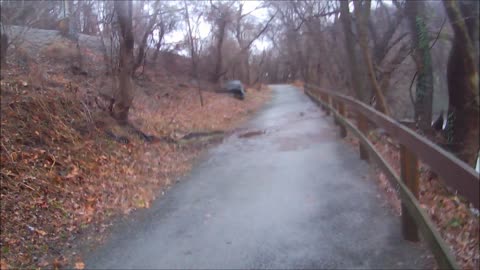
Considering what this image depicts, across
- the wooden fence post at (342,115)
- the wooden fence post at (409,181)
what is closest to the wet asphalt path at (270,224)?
the wooden fence post at (409,181)

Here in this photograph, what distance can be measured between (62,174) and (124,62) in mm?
4057

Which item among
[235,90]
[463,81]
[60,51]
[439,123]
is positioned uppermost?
[60,51]

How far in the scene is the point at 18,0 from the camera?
1082cm

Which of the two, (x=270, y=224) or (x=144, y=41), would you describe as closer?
(x=270, y=224)

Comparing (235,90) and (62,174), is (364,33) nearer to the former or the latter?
(62,174)

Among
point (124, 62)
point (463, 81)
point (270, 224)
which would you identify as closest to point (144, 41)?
point (124, 62)

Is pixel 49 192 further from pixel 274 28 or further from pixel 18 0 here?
pixel 274 28

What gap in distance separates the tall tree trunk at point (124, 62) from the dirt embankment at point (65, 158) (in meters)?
0.44

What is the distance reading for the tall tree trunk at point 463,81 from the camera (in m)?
3.48

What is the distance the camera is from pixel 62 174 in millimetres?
7309

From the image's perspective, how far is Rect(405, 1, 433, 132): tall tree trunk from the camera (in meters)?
3.63

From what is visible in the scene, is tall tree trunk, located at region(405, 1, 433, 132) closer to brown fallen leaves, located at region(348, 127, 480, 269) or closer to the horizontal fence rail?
the horizontal fence rail

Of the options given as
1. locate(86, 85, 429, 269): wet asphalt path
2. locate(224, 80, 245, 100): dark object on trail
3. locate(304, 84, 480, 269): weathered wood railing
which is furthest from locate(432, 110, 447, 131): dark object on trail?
locate(224, 80, 245, 100): dark object on trail

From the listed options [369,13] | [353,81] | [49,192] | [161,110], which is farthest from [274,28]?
[49,192]
